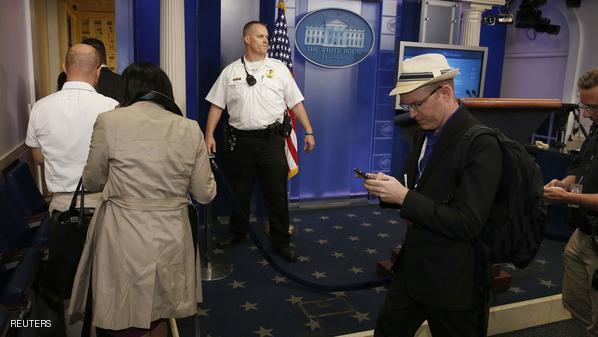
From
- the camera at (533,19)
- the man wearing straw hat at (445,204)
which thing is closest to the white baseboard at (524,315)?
the man wearing straw hat at (445,204)

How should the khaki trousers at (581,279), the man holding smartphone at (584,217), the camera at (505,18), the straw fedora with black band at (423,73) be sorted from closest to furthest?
1. the straw fedora with black band at (423,73)
2. the man holding smartphone at (584,217)
3. the khaki trousers at (581,279)
4. the camera at (505,18)

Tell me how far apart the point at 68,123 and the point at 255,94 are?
1.69m

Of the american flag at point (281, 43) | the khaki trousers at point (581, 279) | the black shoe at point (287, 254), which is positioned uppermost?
the american flag at point (281, 43)

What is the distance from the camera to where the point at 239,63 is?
3.91m

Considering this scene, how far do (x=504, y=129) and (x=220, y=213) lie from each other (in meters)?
2.89

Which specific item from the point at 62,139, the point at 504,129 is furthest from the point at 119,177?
the point at 504,129

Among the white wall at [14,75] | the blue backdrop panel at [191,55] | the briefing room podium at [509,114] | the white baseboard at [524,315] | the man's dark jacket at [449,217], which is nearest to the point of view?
the man's dark jacket at [449,217]

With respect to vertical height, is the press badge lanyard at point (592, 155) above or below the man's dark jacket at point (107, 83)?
below

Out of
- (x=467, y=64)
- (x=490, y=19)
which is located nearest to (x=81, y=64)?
(x=467, y=64)

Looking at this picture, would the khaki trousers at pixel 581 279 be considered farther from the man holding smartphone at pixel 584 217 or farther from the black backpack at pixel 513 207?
the black backpack at pixel 513 207

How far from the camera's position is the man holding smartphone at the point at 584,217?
2.16 meters

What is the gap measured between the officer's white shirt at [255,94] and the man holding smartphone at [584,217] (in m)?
2.16

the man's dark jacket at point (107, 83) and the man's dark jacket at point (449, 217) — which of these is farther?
the man's dark jacket at point (107, 83)

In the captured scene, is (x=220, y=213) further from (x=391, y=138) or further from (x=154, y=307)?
(x=154, y=307)
